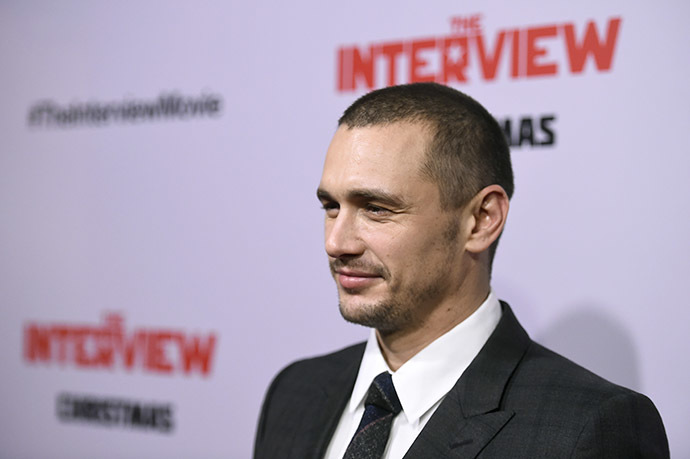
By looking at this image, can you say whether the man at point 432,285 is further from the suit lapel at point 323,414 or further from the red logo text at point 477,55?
the red logo text at point 477,55

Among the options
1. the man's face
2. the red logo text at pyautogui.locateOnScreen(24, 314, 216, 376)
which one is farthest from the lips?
the red logo text at pyautogui.locateOnScreen(24, 314, 216, 376)

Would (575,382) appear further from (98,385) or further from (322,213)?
(98,385)

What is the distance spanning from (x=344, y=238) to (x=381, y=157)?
172 mm

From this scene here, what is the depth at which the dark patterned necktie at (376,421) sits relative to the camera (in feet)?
4.74

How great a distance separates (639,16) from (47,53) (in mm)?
1961

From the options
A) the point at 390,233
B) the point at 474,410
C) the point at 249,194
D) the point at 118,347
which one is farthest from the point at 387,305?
the point at 118,347

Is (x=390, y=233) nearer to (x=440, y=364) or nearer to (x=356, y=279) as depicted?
(x=356, y=279)

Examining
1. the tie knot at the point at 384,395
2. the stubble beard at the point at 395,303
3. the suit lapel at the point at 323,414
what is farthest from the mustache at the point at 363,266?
the suit lapel at the point at 323,414

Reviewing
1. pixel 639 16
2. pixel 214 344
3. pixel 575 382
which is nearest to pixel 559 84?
pixel 639 16

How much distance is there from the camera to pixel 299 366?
6.27ft

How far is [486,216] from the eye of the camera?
1.51m

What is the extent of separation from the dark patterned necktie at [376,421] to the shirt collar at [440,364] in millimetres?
24

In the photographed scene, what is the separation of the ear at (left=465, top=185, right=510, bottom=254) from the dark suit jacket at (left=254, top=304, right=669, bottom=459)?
17 cm

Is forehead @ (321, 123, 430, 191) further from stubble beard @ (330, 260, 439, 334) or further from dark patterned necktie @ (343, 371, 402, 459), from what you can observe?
dark patterned necktie @ (343, 371, 402, 459)
